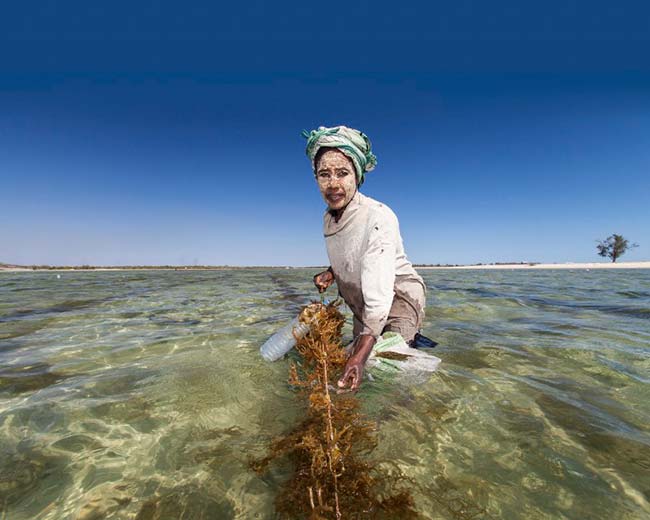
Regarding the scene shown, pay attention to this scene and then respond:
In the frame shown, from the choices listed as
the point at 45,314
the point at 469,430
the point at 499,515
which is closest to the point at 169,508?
the point at 499,515

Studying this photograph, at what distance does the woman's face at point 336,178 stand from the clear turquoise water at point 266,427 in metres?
2.10

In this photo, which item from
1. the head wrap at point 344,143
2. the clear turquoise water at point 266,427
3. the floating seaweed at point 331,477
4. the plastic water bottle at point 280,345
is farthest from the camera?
the plastic water bottle at point 280,345

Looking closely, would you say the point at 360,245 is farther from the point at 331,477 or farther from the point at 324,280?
the point at 331,477

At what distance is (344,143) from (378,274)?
4.62 feet

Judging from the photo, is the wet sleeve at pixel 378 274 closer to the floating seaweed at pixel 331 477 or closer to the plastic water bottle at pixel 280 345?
the floating seaweed at pixel 331 477

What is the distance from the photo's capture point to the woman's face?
11.1 feet

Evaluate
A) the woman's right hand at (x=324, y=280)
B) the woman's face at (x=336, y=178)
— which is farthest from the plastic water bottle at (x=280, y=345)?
the woman's face at (x=336, y=178)

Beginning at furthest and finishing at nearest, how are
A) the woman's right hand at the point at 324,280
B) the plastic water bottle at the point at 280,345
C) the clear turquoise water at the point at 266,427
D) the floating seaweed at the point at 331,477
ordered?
the plastic water bottle at the point at 280,345
the woman's right hand at the point at 324,280
the clear turquoise water at the point at 266,427
the floating seaweed at the point at 331,477

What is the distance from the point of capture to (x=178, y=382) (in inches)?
151

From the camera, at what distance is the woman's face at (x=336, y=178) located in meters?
3.39

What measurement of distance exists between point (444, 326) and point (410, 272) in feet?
13.4

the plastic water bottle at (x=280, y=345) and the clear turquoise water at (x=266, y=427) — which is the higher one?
the plastic water bottle at (x=280, y=345)

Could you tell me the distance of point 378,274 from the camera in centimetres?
300

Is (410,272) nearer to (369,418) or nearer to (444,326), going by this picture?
(369,418)
